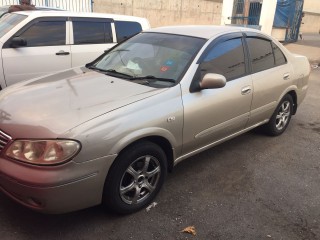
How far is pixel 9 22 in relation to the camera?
5949mm

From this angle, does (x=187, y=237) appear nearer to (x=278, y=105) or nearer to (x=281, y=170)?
(x=281, y=170)

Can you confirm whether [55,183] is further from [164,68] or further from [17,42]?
[17,42]

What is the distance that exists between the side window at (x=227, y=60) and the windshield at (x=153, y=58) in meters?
0.18

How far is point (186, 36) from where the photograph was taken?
4.04m

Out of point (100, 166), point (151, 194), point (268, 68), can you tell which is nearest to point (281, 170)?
point (268, 68)

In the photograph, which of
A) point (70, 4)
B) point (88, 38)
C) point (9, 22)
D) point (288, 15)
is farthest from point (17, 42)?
point (288, 15)

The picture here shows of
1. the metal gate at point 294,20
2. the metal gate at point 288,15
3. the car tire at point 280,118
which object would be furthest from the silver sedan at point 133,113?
the metal gate at point 294,20

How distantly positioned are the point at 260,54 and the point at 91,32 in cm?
317

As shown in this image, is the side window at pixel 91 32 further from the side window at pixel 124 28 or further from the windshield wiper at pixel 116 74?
the windshield wiper at pixel 116 74

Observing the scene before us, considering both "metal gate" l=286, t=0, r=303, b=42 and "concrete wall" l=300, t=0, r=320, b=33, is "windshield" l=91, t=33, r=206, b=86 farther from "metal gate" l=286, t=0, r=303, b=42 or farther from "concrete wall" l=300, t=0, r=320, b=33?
"concrete wall" l=300, t=0, r=320, b=33

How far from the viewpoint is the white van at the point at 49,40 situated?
216 inches

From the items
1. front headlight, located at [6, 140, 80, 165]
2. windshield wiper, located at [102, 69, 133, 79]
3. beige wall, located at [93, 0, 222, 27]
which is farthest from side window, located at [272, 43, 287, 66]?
beige wall, located at [93, 0, 222, 27]

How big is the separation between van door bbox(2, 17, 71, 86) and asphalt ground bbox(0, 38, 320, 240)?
9.03ft

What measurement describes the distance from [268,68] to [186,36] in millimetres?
1334
